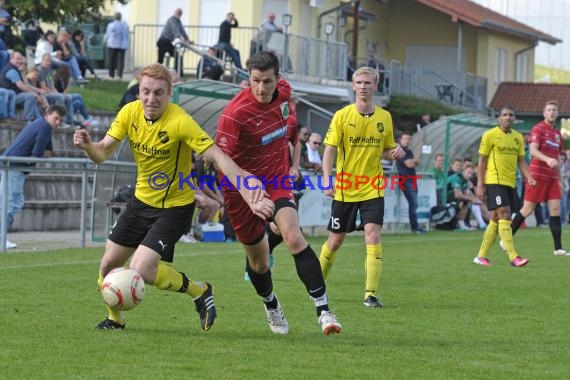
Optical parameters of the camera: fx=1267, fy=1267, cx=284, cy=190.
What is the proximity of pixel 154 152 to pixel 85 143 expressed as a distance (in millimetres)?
626

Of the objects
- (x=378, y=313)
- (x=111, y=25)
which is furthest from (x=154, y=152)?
(x=111, y=25)

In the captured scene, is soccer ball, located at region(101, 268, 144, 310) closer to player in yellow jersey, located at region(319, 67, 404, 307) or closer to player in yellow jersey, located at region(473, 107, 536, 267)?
player in yellow jersey, located at region(319, 67, 404, 307)

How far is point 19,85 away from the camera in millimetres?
23047

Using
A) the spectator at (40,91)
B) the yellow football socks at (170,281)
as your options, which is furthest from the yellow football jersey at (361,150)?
the spectator at (40,91)

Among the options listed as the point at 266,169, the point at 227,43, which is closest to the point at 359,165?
the point at 266,169

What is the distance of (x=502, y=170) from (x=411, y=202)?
845 cm

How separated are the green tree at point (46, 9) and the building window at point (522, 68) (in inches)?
1352

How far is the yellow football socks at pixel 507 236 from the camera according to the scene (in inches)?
661

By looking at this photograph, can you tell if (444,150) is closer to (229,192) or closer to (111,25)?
(111,25)

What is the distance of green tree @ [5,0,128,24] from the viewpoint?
28859mm

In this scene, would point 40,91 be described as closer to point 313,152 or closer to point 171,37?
point 313,152

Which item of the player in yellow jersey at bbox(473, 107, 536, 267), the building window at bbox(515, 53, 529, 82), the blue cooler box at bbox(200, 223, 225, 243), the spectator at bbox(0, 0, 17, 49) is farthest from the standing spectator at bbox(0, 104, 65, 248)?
the building window at bbox(515, 53, 529, 82)

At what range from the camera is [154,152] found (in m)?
9.07

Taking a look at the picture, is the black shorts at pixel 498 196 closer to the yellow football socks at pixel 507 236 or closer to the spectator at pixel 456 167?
the yellow football socks at pixel 507 236
